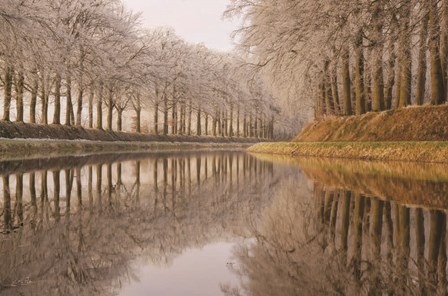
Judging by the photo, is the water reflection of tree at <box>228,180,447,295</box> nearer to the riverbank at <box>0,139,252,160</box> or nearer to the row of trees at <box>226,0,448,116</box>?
the row of trees at <box>226,0,448,116</box>

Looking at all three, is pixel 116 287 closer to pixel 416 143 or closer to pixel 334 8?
pixel 334 8

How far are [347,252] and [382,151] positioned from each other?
13.3 m

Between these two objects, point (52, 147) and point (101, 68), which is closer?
point (52, 147)

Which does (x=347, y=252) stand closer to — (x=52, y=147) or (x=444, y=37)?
(x=444, y=37)

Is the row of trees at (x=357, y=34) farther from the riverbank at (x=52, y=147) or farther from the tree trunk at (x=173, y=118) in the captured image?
the tree trunk at (x=173, y=118)

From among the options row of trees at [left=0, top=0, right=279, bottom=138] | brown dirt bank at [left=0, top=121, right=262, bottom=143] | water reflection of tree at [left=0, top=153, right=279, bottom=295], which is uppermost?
row of trees at [left=0, top=0, right=279, bottom=138]

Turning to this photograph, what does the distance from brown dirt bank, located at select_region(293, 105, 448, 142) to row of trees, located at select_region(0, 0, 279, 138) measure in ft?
17.3

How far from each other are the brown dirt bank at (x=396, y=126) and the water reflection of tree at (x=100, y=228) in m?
9.25

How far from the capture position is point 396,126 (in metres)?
16.9

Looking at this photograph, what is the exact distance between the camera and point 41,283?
2914 mm

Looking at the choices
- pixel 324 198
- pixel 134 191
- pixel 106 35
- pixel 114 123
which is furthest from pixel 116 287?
pixel 114 123

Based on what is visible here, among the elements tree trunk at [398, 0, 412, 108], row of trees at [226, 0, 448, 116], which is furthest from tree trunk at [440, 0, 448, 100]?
tree trunk at [398, 0, 412, 108]

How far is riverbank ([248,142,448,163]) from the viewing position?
13693 mm

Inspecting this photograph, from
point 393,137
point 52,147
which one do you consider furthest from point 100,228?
point 52,147
